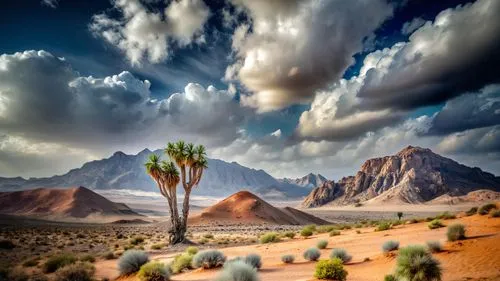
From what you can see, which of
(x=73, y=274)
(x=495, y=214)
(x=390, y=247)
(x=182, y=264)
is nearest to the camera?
(x=73, y=274)

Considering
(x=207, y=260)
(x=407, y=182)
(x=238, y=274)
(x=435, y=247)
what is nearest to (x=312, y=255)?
(x=207, y=260)

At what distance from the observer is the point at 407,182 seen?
16612cm

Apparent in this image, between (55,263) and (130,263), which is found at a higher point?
(130,263)

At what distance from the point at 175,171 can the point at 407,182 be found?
529ft

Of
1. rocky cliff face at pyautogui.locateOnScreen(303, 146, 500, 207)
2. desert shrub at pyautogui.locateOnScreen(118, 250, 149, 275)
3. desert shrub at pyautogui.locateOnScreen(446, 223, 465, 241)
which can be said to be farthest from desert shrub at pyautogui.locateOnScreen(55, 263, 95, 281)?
rocky cliff face at pyautogui.locateOnScreen(303, 146, 500, 207)

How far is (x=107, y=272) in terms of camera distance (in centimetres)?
1836

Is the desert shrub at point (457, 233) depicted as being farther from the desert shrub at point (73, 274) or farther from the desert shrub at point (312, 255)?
the desert shrub at point (73, 274)

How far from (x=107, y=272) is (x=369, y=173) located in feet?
647

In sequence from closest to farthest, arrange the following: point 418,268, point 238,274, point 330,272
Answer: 1. point 238,274
2. point 418,268
3. point 330,272

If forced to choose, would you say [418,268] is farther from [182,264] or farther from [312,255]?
[182,264]

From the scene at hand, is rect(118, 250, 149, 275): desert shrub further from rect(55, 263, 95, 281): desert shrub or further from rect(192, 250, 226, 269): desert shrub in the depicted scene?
rect(192, 250, 226, 269): desert shrub

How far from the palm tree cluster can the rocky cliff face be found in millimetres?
143284

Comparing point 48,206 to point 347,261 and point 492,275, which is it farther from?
point 492,275

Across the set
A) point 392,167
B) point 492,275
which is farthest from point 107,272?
point 392,167
